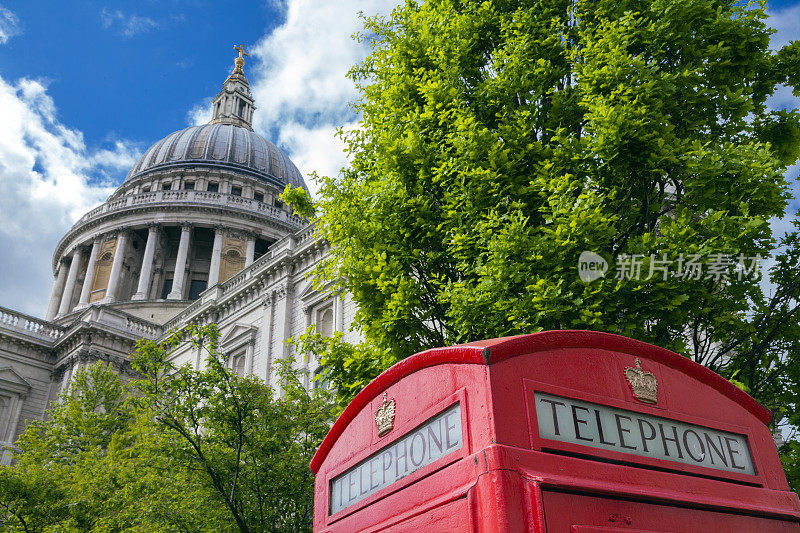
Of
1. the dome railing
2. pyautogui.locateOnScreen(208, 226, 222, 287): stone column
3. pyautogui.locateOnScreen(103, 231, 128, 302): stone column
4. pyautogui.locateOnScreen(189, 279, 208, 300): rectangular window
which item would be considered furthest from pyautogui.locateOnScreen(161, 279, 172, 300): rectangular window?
the dome railing

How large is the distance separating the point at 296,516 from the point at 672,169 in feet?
31.5

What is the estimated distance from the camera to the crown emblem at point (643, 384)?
130 inches

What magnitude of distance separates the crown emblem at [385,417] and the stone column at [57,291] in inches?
2290

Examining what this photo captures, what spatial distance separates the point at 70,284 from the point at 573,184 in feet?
182

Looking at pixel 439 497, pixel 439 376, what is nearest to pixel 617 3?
pixel 439 376

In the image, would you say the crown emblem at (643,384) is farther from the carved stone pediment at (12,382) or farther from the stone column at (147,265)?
the stone column at (147,265)

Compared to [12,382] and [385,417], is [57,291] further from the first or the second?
[385,417]

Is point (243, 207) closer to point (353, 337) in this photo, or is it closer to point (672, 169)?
point (353, 337)

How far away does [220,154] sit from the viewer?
62.4 m

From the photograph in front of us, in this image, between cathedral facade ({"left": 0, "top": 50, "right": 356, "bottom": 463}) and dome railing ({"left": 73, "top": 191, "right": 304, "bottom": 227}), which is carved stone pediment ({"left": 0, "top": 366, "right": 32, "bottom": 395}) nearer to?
cathedral facade ({"left": 0, "top": 50, "right": 356, "bottom": 463})

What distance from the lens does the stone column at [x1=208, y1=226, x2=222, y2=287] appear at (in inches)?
1944

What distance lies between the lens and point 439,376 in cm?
339

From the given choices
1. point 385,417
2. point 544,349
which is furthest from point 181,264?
point 544,349

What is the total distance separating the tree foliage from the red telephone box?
962cm
